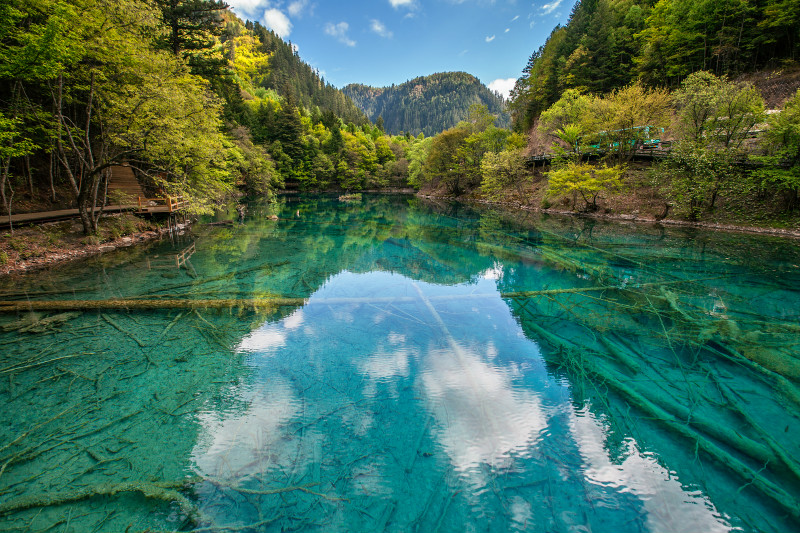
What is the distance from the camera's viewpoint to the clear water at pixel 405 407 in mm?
3512

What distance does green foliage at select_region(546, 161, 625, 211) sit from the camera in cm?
2527

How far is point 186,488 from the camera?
3.68 metres

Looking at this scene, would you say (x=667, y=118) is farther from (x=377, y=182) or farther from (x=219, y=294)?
(x=377, y=182)

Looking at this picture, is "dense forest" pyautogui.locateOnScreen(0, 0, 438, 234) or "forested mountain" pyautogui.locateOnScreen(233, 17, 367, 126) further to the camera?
"forested mountain" pyautogui.locateOnScreen(233, 17, 367, 126)

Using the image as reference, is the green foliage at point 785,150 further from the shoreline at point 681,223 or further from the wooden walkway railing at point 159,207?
the wooden walkway railing at point 159,207

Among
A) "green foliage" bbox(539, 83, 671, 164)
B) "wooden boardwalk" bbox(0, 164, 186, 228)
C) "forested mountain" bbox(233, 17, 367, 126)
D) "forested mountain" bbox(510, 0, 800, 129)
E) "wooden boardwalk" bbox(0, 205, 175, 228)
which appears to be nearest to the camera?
"wooden boardwalk" bbox(0, 205, 175, 228)

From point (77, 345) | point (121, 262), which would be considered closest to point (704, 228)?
point (77, 345)

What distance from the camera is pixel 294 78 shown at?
10031 cm

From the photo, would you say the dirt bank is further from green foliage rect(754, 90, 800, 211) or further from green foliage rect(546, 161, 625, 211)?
green foliage rect(754, 90, 800, 211)

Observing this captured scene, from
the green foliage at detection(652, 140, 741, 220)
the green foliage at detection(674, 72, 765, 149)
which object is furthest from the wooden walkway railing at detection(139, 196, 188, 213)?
the green foliage at detection(674, 72, 765, 149)

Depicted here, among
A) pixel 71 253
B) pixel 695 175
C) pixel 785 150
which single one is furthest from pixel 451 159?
pixel 71 253

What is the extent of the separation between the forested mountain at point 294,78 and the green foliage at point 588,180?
254 ft

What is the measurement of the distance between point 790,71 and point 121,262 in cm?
4935

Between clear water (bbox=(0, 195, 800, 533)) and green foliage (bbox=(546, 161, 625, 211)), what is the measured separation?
52.0ft
